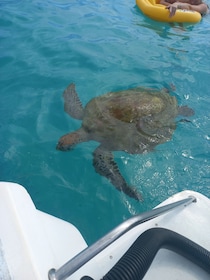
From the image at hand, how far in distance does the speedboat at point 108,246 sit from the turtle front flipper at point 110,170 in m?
0.87

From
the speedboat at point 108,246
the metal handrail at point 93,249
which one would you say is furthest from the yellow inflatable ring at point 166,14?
the metal handrail at point 93,249

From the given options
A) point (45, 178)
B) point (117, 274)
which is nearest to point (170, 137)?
point (45, 178)

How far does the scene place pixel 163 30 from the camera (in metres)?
7.59

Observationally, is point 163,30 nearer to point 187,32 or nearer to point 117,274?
point 187,32

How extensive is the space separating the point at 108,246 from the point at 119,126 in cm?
205

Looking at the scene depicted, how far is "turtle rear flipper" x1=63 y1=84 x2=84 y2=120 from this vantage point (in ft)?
13.0

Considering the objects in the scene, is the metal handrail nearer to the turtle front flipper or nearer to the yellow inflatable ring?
the turtle front flipper

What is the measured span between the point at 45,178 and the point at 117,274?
1918mm

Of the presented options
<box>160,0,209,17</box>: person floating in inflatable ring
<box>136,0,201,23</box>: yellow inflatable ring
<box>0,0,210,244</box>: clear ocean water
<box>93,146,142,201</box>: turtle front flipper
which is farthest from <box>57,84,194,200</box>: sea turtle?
<box>160,0,209,17</box>: person floating in inflatable ring

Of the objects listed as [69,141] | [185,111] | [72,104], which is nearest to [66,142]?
[69,141]

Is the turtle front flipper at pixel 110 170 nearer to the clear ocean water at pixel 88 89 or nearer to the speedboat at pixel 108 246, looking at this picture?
the clear ocean water at pixel 88 89

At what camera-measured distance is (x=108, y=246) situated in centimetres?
167

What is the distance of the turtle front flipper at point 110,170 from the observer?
294 cm

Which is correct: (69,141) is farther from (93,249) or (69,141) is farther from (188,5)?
(188,5)
